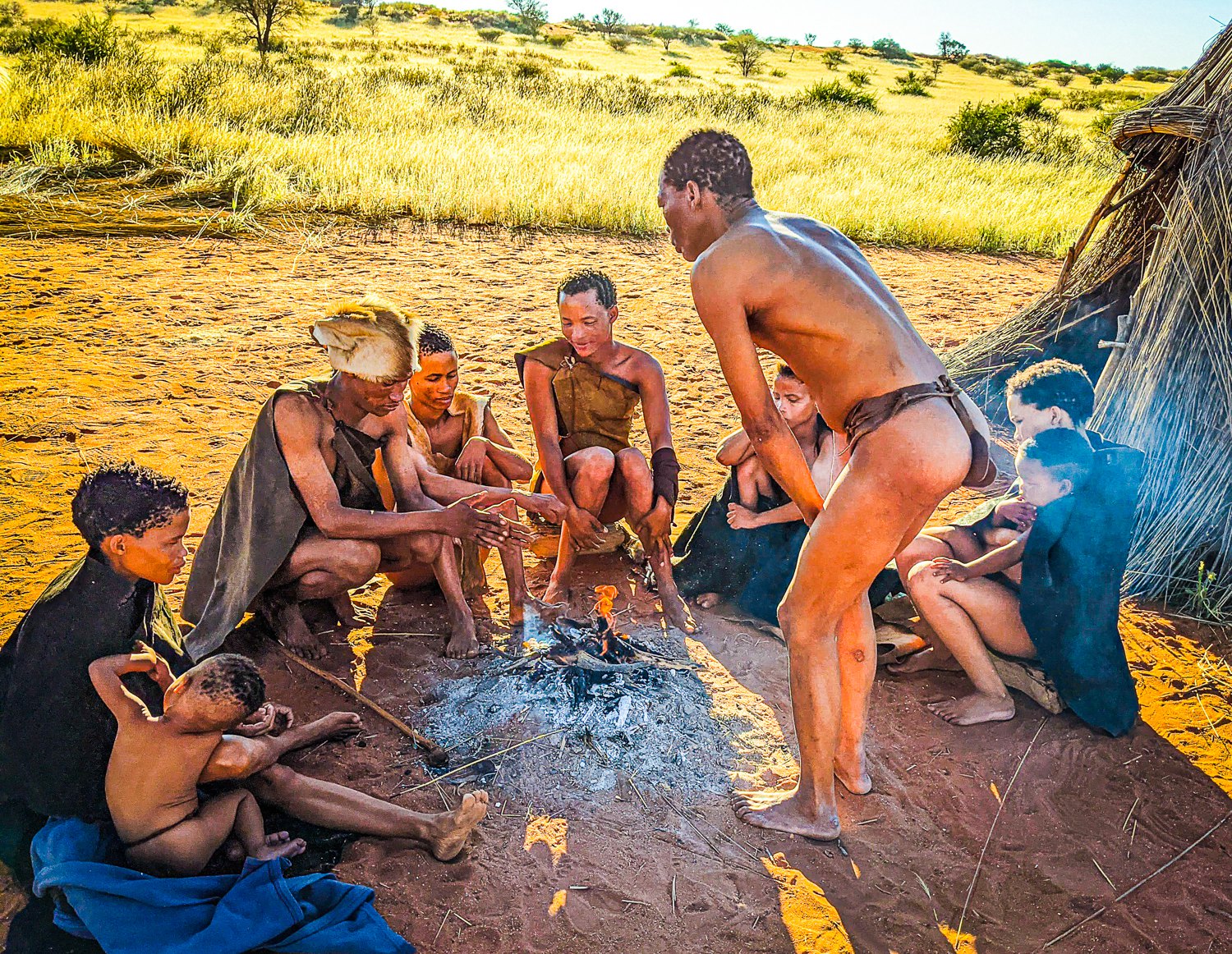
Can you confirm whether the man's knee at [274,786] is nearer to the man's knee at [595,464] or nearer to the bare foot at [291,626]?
the bare foot at [291,626]

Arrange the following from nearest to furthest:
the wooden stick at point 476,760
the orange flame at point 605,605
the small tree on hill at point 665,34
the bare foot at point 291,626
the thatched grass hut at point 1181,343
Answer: the wooden stick at point 476,760
the bare foot at point 291,626
the orange flame at point 605,605
the thatched grass hut at point 1181,343
the small tree on hill at point 665,34

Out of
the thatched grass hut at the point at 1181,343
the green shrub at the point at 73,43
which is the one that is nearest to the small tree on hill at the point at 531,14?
the green shrub at the point at 73,43

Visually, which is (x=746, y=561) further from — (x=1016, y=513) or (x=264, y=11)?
(x=264, y=11)

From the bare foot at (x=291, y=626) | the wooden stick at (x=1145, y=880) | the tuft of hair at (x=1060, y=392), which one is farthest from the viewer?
the bare foot at (x=291, y=626)

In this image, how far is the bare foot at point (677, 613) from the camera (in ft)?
12.4

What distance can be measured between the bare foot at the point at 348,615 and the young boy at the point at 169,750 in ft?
4.04

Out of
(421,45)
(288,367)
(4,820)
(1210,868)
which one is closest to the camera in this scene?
(4,820)

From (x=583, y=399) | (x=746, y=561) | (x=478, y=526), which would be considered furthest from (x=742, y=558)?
(x=478, y=526)

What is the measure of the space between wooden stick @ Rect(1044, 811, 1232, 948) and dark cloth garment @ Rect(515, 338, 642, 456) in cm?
237

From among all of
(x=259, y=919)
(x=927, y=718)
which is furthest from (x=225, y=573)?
(x=927, y=718)

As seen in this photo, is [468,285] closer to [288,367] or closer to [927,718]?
[288,367]

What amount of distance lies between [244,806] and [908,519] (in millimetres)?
1906

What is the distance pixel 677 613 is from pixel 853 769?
109 cm

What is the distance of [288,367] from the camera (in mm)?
6047
